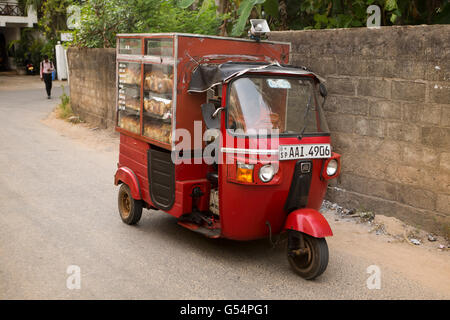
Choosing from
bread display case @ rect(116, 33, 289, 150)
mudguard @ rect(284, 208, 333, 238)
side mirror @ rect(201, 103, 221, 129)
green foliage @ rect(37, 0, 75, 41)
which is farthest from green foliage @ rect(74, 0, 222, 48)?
green foliage @ rect(37, 0, 75, 41)

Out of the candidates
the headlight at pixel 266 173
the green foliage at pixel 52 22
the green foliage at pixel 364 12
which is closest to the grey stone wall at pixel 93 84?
the green foliage at pixel 364 12

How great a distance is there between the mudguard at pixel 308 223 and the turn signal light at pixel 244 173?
587 mm

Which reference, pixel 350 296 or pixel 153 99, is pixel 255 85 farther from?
pixel 350 296

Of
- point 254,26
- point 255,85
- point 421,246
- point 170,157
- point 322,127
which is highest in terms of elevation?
point 254,26

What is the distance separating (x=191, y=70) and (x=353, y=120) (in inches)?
102

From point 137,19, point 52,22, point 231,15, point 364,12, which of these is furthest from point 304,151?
point 52,22

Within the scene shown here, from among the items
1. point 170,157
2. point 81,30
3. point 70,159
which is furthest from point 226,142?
point 81,30

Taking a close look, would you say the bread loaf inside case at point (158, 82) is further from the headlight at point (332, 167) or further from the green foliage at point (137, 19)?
the green foliage at point (137, 19)

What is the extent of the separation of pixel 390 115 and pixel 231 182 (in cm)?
267

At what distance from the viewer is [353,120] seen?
23.0 ft

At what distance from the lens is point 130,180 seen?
6.52 metres

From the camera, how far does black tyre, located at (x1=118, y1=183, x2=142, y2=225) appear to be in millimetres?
6500

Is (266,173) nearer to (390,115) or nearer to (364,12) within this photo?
(390,115)

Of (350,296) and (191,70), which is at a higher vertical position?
(191,70)
